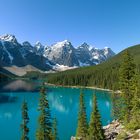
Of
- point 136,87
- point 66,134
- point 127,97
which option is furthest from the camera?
point 66,134

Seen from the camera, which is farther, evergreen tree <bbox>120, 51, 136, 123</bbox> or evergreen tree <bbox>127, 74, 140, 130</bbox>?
evergreen tree <bbox>120, 51, 136, 123</bbox>

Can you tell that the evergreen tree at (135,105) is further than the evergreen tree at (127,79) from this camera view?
No

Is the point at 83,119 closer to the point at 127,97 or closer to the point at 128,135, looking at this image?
the point at 127,97

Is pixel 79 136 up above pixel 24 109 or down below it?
below

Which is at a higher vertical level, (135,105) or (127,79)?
(127,79)

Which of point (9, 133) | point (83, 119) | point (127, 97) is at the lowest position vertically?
point (9, 133)

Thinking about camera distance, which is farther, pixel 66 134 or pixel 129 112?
pixel 66 134

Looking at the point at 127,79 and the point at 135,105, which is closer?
the point at 135,105

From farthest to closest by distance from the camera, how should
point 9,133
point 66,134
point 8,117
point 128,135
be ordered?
point 8,117 < point 9,133 < point 66,134 < point 128,135

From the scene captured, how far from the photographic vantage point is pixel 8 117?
111438 millimetres

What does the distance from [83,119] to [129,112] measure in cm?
930

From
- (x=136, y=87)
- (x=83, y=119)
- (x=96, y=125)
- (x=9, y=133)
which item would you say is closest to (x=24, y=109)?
→ (x=96, y=125)

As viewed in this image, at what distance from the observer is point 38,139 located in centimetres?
4562

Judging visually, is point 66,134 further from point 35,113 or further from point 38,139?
point 35,113
